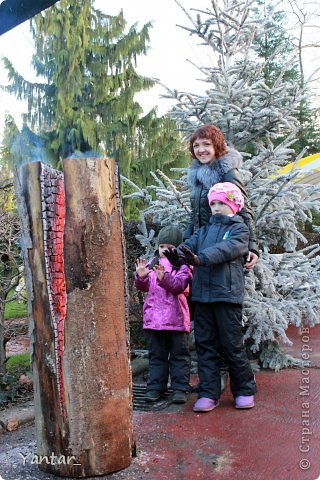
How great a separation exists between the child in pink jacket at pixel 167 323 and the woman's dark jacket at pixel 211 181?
0.83 feet

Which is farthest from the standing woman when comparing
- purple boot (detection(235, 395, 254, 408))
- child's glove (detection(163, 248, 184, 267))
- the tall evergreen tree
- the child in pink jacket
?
the tall evergreen tree

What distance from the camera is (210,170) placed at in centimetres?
423

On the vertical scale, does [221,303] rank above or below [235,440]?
above

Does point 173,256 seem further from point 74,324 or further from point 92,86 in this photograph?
point 92,86

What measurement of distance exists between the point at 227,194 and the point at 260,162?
1325 mm

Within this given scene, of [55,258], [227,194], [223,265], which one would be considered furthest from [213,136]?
[55,258]

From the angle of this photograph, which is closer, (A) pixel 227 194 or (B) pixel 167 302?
(A) pixel 227 194

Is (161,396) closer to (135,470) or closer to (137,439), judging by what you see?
(137,439)

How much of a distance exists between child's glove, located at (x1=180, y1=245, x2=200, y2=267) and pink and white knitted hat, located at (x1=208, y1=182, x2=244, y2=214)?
0.62m

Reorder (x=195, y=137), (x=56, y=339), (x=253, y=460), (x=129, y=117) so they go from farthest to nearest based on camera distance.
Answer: (x=129, y=117) < (x=195, y=137) < (x=253, y=460) < (x=56, y=339)

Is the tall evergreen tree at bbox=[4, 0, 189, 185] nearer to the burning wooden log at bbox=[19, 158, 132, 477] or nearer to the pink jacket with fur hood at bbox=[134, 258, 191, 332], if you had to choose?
the pink jacket with fur hood at bbox=[134, 258, 191, 332]

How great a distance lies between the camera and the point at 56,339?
2.72 metres

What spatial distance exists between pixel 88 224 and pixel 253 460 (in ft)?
5.22

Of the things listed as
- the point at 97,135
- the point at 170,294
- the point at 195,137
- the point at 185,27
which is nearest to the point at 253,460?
the point at 170,294
